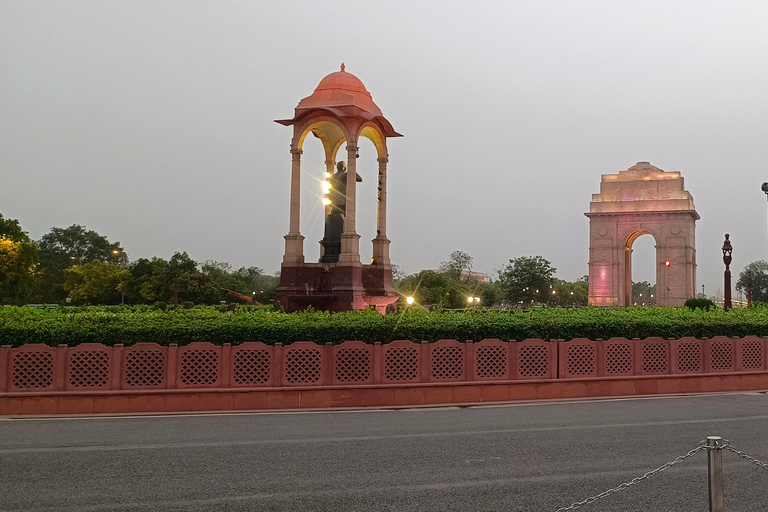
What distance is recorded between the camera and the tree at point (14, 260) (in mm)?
54312

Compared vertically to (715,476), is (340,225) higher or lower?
higher

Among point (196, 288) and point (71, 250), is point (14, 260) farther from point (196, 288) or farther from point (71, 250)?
point (71, 250)

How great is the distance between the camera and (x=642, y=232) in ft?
230

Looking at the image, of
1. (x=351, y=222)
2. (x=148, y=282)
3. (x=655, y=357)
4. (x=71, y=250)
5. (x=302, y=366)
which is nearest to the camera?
(x=302, y=366)

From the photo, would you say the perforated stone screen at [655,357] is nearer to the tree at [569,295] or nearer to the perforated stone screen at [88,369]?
the perforated stone screen at [88,369]

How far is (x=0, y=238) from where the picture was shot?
185ft

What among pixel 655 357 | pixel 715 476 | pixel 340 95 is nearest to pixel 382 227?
pixel 340 95

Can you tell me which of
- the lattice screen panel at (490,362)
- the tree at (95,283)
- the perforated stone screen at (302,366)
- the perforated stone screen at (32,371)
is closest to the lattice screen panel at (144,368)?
the perforated stone screen at (32,371)

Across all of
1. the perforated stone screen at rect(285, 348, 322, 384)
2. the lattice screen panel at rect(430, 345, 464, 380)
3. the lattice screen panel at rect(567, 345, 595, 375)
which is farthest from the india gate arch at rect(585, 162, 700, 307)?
the perforated stone screen at rect(285, 348, 322, 384)

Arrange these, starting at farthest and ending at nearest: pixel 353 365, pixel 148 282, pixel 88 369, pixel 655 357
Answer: pixel 148 282
pixel 655 357
pixel 353 365
pixel 88 369

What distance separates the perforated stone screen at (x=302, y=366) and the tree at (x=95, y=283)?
63250 millimetres

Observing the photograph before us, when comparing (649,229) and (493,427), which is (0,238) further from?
(649,229)

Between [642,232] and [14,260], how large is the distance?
6264 centimetres

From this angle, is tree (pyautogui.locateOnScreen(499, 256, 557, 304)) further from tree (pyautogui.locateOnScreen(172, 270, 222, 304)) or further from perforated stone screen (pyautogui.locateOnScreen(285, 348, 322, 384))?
perforated stone screen (pyautogui.locateOnScreen(285, 348, 322, 384))
